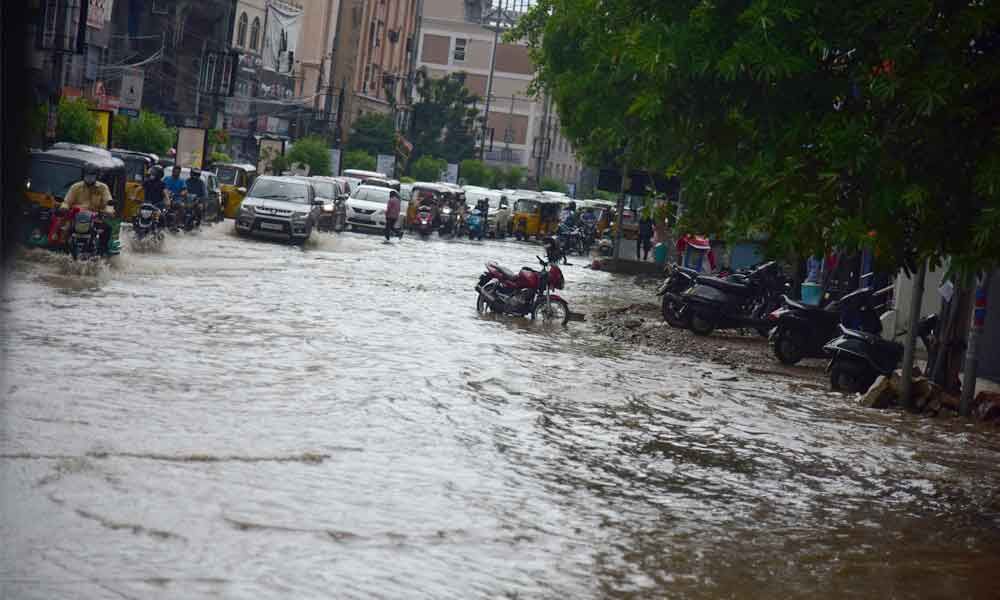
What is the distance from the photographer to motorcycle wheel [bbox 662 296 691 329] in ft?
80.7

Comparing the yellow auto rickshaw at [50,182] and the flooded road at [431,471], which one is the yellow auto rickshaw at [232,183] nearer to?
the yellow auto rickshaw at [50,182]

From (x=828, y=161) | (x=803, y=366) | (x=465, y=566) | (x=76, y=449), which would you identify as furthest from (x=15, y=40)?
(x=803, y=366)

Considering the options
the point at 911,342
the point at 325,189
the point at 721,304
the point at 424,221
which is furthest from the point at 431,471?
the point at 424,221

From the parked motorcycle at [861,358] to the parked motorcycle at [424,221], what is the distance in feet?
115

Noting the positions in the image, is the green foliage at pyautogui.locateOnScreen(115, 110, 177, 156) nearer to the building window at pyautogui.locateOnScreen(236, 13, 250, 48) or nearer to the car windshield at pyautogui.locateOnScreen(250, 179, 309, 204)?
the car windshield at pyautogui.locateOnScreen(250, 179, 309, 204)

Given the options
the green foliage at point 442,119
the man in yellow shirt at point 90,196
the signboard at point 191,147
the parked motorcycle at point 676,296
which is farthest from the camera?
the green foliage at point 442,119

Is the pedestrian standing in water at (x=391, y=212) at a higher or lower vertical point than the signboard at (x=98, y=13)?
lower

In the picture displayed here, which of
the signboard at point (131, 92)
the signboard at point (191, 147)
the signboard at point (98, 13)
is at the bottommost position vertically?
the signboard at point (191, 147)

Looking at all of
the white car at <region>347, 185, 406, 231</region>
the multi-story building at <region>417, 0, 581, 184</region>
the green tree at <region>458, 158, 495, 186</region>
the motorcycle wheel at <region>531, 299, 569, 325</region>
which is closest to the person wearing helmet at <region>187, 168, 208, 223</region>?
the white car at <region>347, 185, 406, 231</region>

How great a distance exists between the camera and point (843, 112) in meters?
10.8

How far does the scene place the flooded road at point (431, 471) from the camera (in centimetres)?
752

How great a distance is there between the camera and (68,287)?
1952cm

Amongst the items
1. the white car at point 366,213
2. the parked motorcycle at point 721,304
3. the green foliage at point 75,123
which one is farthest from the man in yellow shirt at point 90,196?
the white car at point 366,213

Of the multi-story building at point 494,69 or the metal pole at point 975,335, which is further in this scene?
the multi-story building at point 494,69
